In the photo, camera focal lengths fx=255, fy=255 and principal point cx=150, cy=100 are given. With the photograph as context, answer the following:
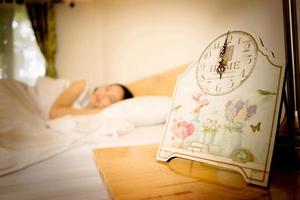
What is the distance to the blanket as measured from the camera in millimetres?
784

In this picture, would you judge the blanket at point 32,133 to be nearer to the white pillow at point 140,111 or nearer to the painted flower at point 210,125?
the white pillow at point 140,111

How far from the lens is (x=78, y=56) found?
120 inches

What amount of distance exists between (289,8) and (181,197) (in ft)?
1.51

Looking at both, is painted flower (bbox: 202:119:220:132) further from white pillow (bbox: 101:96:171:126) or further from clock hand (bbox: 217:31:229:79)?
white pillow (bbox: 101:96:171:126)

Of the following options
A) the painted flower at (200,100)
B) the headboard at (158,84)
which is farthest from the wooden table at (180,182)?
the headboard at (158,84)

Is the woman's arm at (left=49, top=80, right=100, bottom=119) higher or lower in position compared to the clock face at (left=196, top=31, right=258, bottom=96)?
lower

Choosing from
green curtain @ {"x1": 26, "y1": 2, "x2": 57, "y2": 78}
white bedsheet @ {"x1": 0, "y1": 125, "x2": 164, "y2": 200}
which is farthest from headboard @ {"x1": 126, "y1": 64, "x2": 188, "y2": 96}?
green curtain @ {"x1": 26, "y1": 2, "x2": 57, "y2": 78}

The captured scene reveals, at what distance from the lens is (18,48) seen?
3047 millimetres

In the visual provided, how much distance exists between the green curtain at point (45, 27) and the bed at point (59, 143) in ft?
4.46

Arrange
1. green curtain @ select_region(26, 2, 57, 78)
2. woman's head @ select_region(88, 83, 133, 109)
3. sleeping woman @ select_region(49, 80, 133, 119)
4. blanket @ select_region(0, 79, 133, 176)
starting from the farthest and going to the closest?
green curtain @ select_region(26, 2, 57, 78), woman's head @ select_region(88, 83, 133, 109), sleeping woman @ select_region(49, 80, 133, 119), blanket @ select_region(0, 79, 133, 176)

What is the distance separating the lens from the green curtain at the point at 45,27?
2.96 meters

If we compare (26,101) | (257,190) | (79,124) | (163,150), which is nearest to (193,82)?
(163,150)

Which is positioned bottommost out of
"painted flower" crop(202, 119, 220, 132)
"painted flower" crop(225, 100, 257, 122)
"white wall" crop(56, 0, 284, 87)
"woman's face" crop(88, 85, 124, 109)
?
"woman's face" crop(88, 85, 124, 109)

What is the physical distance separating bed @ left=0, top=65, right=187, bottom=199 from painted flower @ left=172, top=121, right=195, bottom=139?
0.74 ft
